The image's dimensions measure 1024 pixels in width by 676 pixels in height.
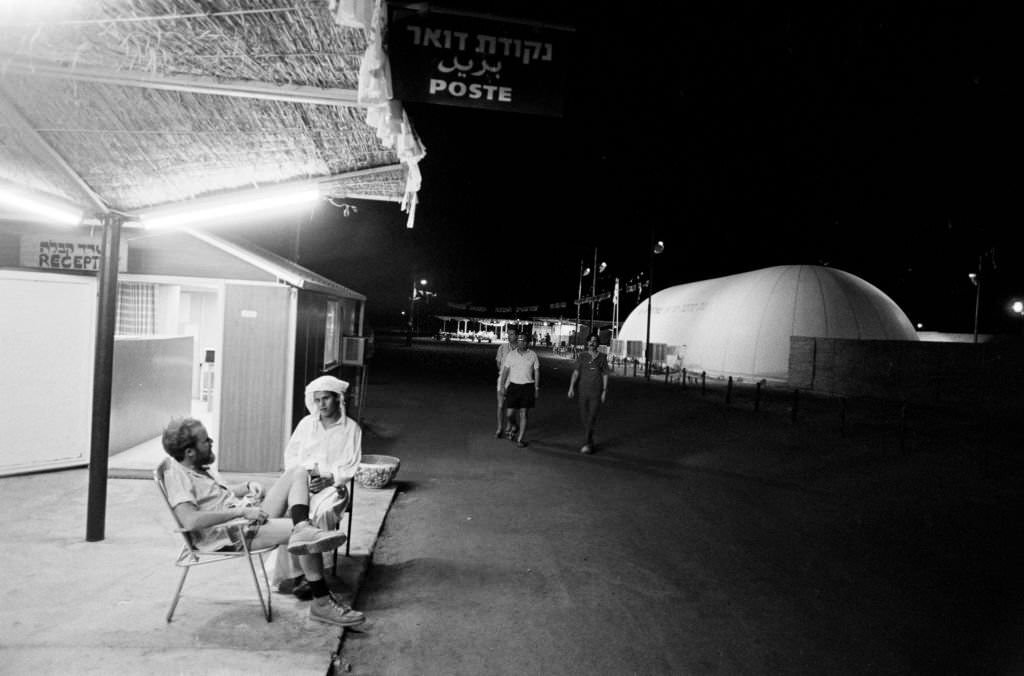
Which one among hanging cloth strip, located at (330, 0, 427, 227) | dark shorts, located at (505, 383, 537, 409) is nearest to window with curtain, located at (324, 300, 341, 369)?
dark shorts, located at (505, 383, 537, 409)

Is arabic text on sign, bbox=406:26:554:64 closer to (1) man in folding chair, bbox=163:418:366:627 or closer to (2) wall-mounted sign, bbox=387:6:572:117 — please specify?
(2) wall-mounted sign, bbox=387:6:572:117

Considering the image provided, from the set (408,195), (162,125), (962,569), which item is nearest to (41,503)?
(162,125)

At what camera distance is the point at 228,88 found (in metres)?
3.57

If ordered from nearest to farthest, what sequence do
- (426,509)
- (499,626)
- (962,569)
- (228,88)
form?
(228,88) → (499,626) → (962,569) → (426,509)

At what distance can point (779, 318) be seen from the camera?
26500mm

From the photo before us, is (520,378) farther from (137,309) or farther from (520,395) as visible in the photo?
(137,309)

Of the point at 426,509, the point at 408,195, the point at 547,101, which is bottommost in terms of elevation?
the point at 426,509

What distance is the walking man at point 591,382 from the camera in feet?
32.4

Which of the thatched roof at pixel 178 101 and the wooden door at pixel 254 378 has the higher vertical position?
the thatched roof at pixel 178 101

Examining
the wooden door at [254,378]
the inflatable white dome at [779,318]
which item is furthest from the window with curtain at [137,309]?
the inflatable white dome at [779,318]

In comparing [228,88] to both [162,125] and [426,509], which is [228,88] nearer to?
[162,125]

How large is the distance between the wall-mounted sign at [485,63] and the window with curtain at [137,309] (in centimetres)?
714

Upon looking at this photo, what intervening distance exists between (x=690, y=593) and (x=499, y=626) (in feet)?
5.10

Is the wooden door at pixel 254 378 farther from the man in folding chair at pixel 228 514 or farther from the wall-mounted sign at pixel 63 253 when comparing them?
the man in folding chair at pixel 228 514
